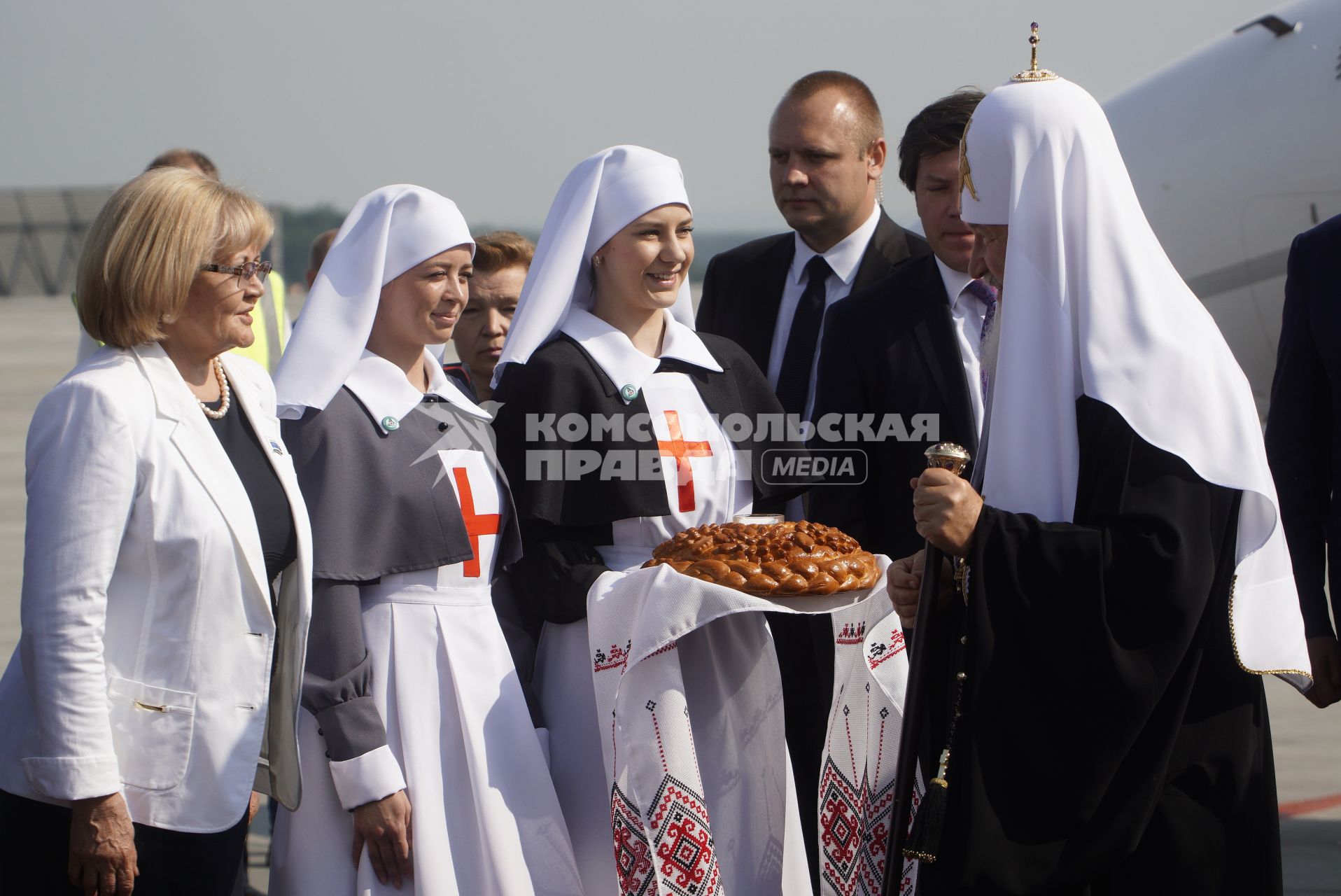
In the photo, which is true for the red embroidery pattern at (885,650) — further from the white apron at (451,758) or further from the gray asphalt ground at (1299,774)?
the gray asphalt ground at (1299,774)

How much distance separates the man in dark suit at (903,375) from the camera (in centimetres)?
389

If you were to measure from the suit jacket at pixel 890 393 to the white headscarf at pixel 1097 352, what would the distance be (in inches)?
51.4

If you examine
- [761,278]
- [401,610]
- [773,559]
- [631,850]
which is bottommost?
[631,850]

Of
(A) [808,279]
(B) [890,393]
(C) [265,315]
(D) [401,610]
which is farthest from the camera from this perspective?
(C) [265,315]

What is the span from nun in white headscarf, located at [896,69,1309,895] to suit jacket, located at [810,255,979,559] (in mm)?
1344

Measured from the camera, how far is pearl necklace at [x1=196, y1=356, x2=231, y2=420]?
2.76m

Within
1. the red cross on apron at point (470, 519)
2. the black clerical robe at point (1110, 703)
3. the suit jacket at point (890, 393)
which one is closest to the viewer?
the black clerical robe at point (1110, 703)

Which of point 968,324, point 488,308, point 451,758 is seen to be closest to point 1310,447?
point 968,324

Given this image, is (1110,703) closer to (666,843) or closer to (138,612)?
(666,843)

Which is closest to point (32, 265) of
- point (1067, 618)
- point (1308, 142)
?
point (1308, 142)

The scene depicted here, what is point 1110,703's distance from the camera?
239 cm

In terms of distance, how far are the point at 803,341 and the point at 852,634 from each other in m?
1.47

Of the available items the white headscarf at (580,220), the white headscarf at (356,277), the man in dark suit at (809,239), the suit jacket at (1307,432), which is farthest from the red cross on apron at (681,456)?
the suit jacket at (1307,432)

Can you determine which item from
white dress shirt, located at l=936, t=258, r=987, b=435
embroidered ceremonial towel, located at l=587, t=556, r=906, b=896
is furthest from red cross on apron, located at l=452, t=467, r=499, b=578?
white dress shirt, located at l=936, t=258, r=987, b=435
